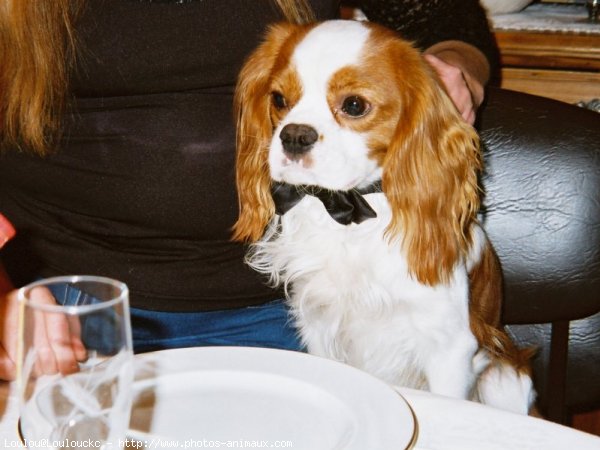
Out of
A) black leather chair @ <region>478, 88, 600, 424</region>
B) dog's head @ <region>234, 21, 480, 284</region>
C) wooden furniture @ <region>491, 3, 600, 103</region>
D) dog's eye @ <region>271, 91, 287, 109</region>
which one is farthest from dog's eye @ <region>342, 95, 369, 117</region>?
wooden furniture @ <region>491, 3, 600, 103</region>

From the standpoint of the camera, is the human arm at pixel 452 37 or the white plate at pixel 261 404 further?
the human arm at pixel 452 37

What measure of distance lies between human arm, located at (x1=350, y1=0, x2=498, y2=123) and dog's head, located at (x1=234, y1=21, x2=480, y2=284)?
4cm

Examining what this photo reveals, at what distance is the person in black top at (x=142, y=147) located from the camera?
3.76ft

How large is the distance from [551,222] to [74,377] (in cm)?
101

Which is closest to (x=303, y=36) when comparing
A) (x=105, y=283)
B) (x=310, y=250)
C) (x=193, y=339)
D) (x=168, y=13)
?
(x=168, y=13)

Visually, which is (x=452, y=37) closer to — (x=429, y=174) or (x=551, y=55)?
(x=429, y=174)

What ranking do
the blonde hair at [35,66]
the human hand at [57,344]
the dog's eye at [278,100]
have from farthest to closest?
the dog's eye at [278,100] → the blonde hair at [35,66] → the human hand at [57,344]

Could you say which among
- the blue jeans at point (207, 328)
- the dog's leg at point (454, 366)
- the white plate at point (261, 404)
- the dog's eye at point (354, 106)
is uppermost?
the dog's eye at point (354, 106)

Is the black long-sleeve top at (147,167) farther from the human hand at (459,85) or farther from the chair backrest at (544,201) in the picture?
the chair backrest at (544,201)

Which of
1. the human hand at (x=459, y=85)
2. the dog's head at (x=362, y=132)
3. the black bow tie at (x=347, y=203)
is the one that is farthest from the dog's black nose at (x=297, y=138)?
the human hand at (x=459, y=85)

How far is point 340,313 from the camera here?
131 cm

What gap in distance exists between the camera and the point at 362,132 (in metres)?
1.18

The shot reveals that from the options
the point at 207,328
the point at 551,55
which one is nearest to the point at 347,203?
the point at 207,328

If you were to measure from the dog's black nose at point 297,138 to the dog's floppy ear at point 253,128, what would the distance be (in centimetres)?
12
